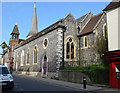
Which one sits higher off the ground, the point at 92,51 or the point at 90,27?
the point at 90,27

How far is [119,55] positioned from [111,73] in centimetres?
172

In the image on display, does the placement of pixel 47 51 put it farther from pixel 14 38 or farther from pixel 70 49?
pixel 14 38

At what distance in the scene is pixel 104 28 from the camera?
57.9 ft

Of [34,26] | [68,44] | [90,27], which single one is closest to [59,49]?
[68,44]

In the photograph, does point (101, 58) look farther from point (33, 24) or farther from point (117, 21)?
point (33, 24)

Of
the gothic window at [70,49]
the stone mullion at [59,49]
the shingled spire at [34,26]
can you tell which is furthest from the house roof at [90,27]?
the shingled spire at [34,26]

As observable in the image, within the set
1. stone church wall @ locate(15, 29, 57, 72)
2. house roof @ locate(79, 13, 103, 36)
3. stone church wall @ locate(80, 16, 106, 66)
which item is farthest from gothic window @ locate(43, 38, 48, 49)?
stone church wall @ locate(80, 16, 106, 66)

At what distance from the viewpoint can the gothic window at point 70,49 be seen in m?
19.1

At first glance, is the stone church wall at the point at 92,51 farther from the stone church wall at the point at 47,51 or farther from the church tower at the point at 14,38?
the church tower at the point at 14,38

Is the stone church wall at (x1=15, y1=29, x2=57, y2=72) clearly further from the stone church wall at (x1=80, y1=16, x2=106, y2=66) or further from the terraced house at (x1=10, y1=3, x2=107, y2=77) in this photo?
the stone church wall at (x1=80, y1=16, x2=106, y2=66)

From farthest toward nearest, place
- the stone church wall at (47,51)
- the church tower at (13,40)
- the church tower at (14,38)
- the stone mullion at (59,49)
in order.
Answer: the church tower at (14,38) → the church tower at (13,40) → the stone church wall at (47,51) → the stone mullion at (59,49)

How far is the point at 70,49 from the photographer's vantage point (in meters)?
19.4

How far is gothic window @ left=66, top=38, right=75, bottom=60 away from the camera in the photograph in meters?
19.1

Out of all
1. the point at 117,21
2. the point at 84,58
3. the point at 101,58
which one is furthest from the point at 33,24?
the point at 117,21
